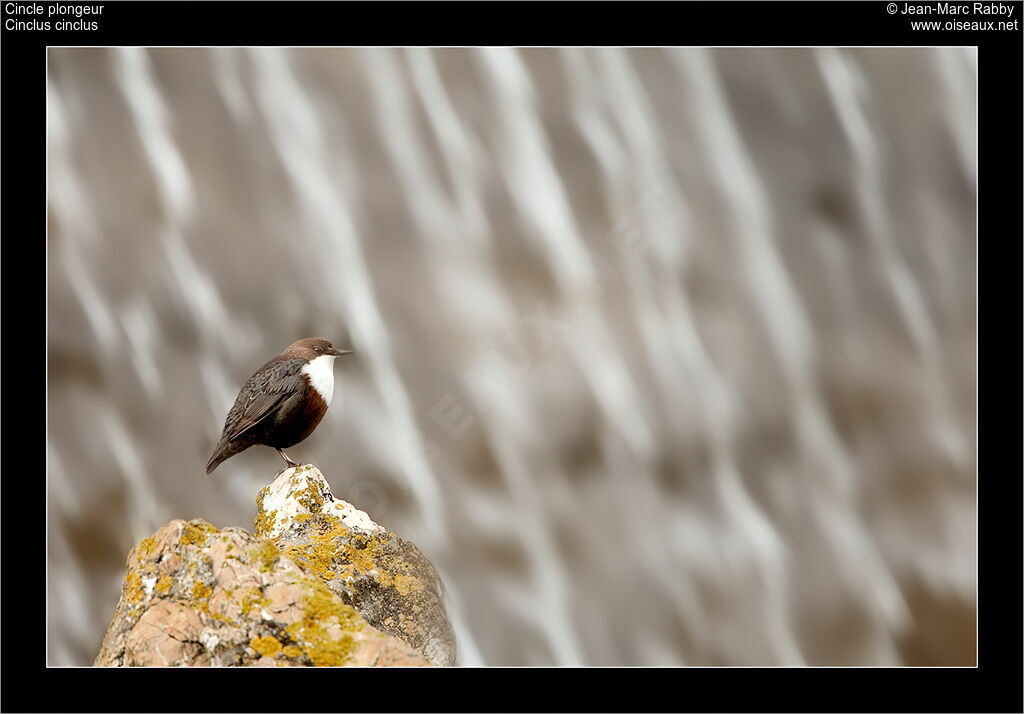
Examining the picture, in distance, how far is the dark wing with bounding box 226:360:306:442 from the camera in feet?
13.1

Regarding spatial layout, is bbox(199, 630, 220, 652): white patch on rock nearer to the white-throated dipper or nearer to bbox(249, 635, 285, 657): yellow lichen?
bbox(249, 635, 285, 657): yellow lichen

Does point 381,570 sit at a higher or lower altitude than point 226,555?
lower

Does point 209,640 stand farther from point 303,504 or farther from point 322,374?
point 322,374

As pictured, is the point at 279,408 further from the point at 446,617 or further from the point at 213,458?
the point at 446,617

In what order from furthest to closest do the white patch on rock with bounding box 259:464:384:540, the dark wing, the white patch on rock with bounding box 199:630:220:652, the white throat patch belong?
the white throat patch < the dark wing < the white patch on rock with bounding box 259:464:384:540 < the white patch on rock with bounding box 199:630:220:652

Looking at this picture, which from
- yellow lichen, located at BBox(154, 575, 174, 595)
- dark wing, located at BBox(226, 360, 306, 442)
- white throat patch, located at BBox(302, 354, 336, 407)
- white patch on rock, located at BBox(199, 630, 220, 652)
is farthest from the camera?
white throat patch, located at BBox(302, 354, 336, 407)

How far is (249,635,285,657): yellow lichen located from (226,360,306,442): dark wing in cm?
169

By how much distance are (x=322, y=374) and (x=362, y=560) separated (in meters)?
1.25

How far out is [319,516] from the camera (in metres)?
3.37

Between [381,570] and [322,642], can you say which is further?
[381,570]

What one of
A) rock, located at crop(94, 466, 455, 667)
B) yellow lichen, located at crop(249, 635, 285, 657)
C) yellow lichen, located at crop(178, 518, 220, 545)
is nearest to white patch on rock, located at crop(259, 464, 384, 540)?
rock, located at crop(94, 466, 455, 667)

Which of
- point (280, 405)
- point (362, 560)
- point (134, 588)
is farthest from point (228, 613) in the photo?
point (280, 405)

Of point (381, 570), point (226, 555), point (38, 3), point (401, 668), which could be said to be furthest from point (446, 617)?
point (38, 3)

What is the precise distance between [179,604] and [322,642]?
0.50m
